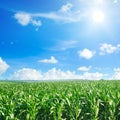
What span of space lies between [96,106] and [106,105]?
818mm

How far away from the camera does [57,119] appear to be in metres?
14.4

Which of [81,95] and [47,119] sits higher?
[81,95]

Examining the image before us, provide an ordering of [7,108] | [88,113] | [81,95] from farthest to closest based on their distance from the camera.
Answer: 1. [81,95]
2. [88,113]
3. [7,108]

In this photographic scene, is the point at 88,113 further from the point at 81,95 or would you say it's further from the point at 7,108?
the point at 7,108

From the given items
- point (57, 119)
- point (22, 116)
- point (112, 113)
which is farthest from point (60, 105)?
point (112, 113)

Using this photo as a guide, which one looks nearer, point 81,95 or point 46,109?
point 46,109

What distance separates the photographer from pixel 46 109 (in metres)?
14.7

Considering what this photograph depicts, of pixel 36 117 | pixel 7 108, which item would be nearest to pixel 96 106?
pixel 36 117

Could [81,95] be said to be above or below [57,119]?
above

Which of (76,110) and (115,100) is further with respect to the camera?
(115,100)

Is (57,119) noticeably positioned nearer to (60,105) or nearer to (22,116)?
(60,105)

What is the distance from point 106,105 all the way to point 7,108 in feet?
16.1

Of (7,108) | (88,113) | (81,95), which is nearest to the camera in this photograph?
(7,108)

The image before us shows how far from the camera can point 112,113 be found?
15336mm
